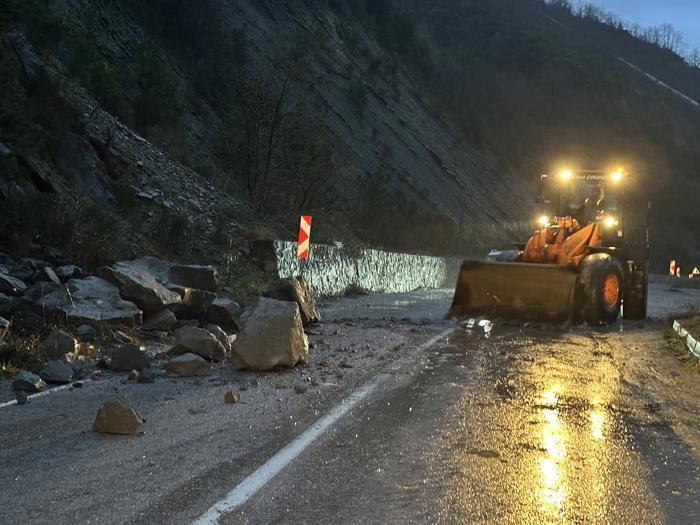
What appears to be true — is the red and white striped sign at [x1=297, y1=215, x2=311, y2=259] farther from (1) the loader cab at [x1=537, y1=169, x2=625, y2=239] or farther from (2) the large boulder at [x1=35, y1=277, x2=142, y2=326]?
(2) the large boulder at [x1=35, y1=277, x2=142, y2=326]

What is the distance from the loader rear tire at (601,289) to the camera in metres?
13.0

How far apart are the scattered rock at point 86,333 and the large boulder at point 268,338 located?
6.74ft

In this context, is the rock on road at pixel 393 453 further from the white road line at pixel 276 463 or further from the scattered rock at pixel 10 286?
the scattered rock at pixel 10 286

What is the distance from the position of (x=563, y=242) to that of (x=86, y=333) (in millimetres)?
9872

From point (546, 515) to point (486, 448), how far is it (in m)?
1.22

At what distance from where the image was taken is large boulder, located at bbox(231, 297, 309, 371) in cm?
777

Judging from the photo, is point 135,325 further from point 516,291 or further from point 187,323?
point 516,291

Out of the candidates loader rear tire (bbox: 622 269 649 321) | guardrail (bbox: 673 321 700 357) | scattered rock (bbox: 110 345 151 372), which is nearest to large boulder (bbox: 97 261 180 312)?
scattered rock (bbox: 110 345 151 372)

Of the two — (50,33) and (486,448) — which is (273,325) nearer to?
(486,448)

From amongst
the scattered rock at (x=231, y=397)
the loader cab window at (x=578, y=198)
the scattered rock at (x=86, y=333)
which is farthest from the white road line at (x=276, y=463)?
the loader cab window at (x=578, y=198)

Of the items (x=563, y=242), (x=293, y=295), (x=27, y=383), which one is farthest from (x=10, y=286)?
(x=563, y=242)

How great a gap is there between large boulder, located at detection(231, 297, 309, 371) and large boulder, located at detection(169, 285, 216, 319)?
10.1 ft

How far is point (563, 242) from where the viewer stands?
576 inches

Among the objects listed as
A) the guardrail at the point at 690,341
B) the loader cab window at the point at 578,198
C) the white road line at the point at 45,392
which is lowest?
the white road line at the point at 45,392
